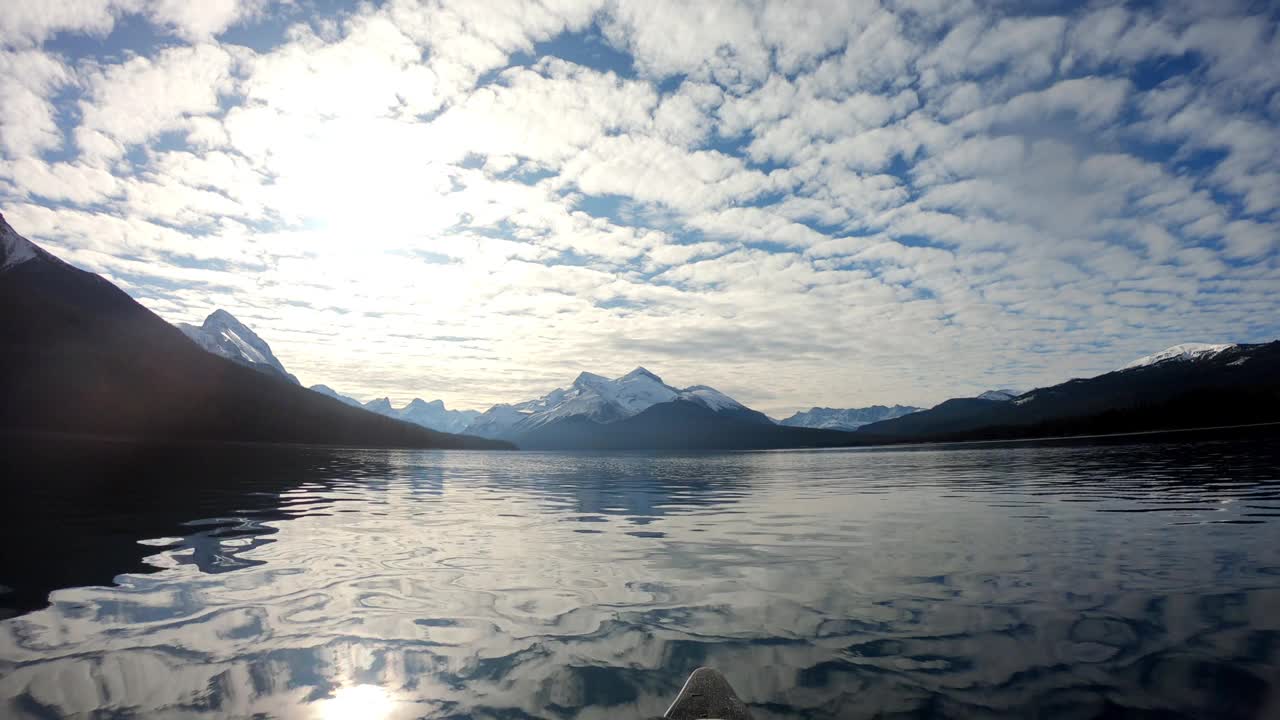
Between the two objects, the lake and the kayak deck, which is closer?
the kayak deck

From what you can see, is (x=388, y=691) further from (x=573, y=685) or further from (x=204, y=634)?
(x=204, y=634)

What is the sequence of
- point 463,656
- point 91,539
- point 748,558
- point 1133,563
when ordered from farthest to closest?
point 91,539 → point 748,558 → point 1133,563 → point 463,656

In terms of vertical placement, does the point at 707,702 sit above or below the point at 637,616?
above

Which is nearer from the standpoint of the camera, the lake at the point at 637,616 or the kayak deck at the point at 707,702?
the kayak deck at the point at 707,702

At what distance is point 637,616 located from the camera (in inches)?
491

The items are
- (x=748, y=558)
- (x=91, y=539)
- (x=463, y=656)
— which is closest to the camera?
(x=463, y=656)

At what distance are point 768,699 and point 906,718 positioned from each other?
186 cm

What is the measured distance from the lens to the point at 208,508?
30.3 m

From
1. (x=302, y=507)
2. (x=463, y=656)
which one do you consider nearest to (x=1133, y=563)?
(x=463, y=656)

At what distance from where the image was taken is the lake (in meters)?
8.41

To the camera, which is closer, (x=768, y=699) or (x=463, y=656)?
(x=768, y=699)

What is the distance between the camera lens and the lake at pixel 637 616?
8406 mm

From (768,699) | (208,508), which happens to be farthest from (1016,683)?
(208,508)

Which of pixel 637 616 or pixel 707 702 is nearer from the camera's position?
pixel 707 702
